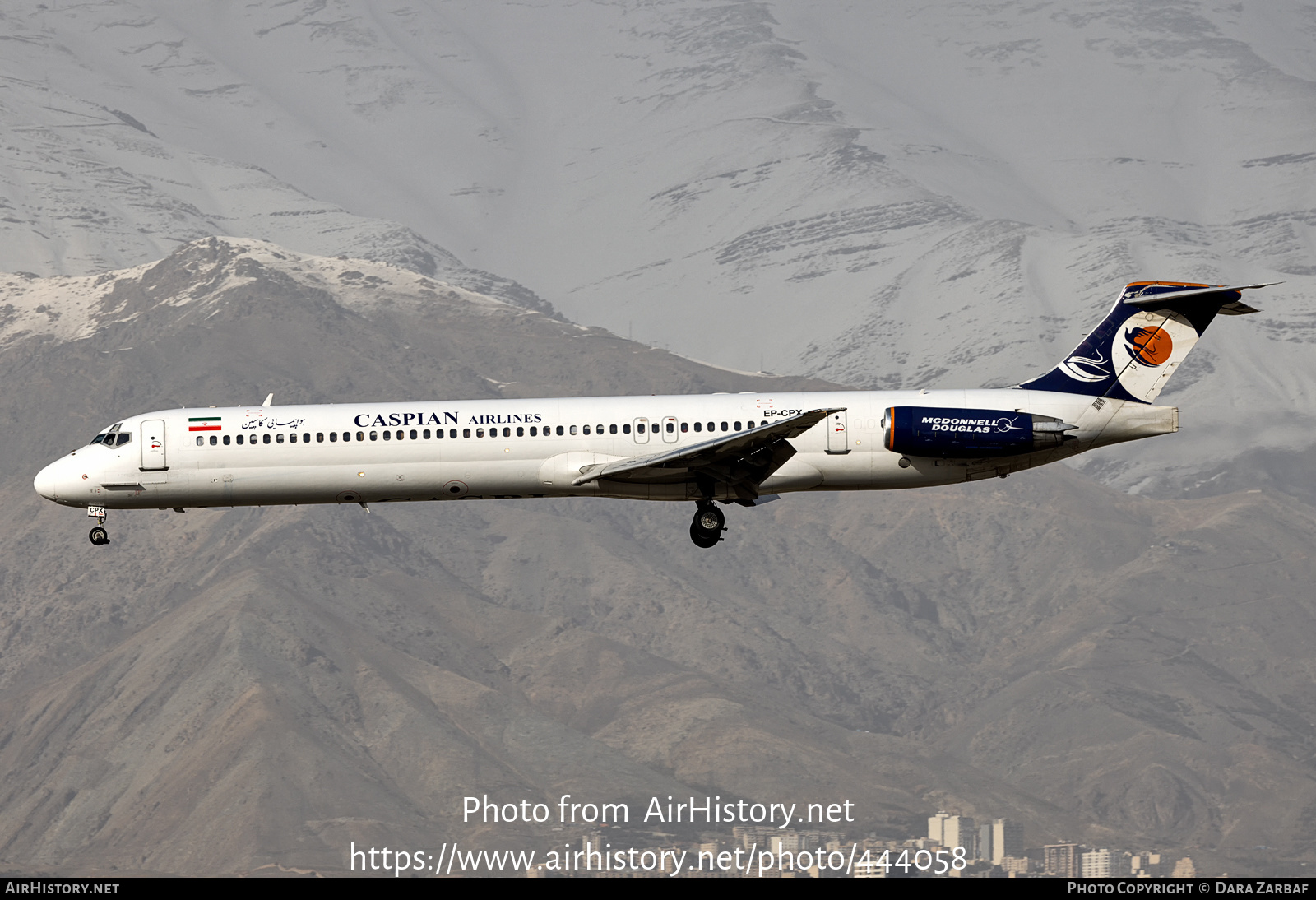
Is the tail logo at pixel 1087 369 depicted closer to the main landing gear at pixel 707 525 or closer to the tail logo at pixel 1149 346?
the tail logo at pixel 1149 346

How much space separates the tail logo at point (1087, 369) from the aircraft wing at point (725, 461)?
8.40 m

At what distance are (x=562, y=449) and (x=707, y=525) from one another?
462 centimetres

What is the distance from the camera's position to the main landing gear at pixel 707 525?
54.5 meters

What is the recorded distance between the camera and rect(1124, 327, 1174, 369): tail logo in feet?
185

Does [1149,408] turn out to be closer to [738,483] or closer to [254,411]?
[738,483]

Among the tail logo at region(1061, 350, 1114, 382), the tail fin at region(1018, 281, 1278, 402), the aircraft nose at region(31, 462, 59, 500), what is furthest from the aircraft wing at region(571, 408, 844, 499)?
→ the aircraft nose at region(31, 462, 59, 500)

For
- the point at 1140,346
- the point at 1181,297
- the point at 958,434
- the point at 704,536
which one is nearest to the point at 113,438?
the point at 704,536

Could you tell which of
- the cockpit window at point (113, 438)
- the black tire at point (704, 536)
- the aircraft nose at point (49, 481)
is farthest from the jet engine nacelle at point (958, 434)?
the aircraft nose at point (49, 481)

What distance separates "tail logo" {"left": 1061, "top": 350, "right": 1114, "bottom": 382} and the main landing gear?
36.3 feet
